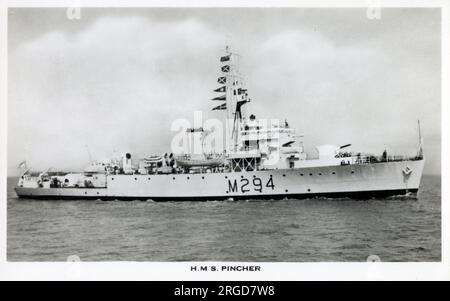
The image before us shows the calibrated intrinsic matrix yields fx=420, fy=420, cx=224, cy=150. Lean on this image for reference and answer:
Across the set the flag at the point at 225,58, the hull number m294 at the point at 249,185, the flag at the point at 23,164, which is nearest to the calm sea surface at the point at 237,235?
the flag at the point at 23,164

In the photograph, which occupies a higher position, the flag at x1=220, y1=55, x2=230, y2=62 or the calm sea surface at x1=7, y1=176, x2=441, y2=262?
the flag at x1=220, y1=55, x2=230, y2=62

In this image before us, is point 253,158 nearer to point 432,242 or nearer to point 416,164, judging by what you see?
point 416,164

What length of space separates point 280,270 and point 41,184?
14741mm

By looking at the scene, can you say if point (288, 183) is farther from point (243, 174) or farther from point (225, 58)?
point (225, 58)

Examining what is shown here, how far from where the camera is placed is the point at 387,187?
16.4m

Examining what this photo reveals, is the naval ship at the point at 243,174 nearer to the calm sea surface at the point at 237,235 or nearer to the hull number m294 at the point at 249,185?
the hull number m294 at the point at 249,185

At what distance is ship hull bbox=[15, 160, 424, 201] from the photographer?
16375 mm

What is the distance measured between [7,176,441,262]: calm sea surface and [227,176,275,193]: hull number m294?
2.80 metres

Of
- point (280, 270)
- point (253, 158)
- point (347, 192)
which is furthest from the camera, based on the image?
point (253, 158)

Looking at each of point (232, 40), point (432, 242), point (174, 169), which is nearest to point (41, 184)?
point (174, 169)

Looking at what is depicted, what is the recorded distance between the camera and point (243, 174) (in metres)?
17.5

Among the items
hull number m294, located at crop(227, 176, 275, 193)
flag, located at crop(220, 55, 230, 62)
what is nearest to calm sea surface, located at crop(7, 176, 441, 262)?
hull number m294, located at crop(227, 176, 275, 193)

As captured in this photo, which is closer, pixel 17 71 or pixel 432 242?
pixel 432 242

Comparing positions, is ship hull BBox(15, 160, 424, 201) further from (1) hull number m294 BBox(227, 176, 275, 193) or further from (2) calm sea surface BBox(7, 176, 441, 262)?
(2) calm sea surface BBox(7, 176, 441, 262)
